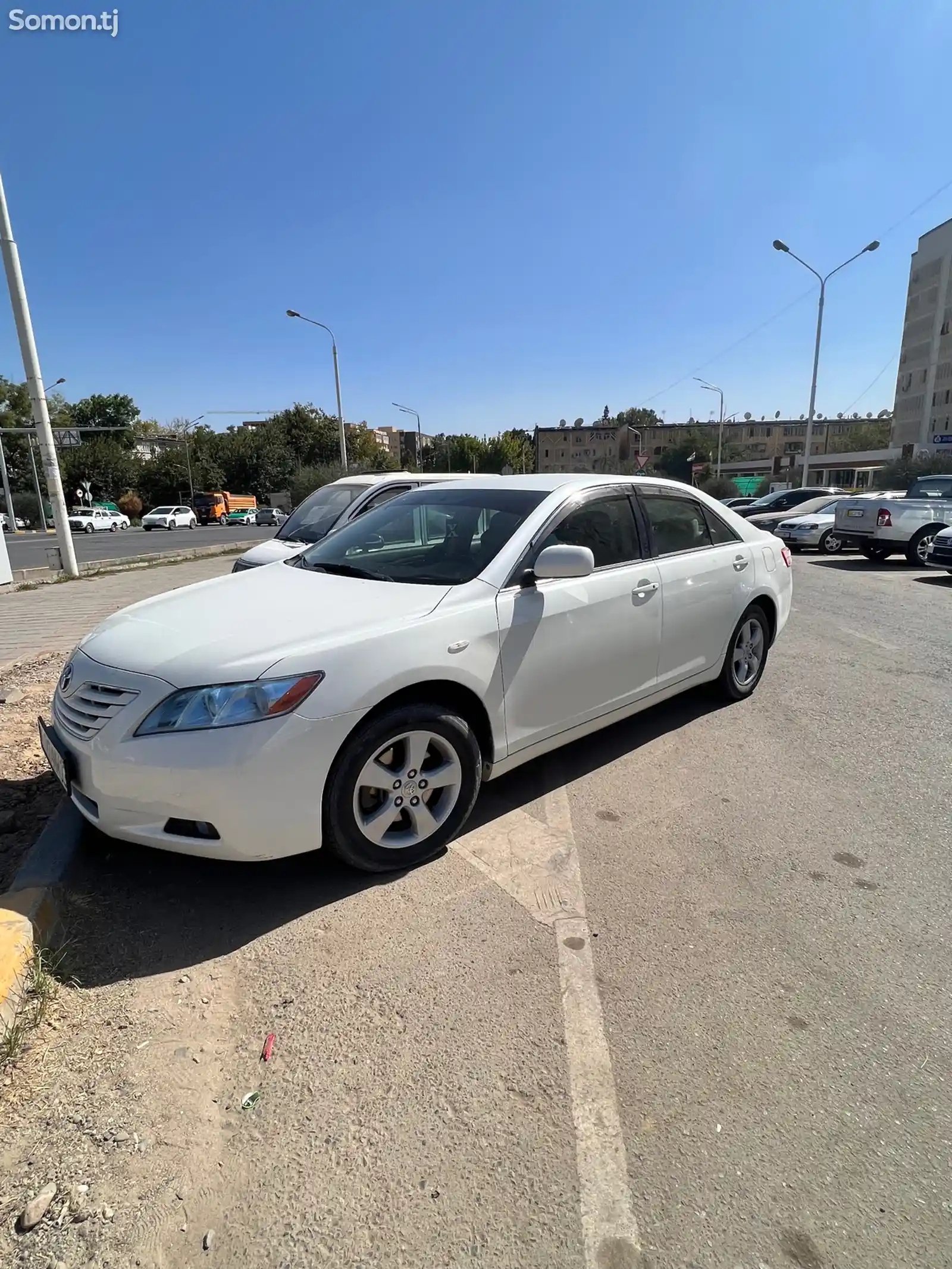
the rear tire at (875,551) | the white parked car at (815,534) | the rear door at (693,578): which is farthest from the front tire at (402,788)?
the white parked car at (815,534)

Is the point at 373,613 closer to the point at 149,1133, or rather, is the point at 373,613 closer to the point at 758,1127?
the point at 149,1133

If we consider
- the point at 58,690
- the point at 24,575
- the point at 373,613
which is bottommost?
the point at 24,575

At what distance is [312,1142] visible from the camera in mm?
1781

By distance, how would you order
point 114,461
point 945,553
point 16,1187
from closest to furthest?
point 16,1187 < point 945,553 < point 114,461

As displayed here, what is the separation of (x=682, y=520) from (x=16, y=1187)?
428 centimetres

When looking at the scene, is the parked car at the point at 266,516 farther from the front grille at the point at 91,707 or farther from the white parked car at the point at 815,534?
the front grille at the point at 91,707

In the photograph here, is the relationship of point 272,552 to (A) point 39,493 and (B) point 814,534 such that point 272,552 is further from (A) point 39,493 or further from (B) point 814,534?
(A) point 39,493

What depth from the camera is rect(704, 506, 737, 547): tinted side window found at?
4.69 meters

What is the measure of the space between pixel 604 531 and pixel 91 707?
8.78 feet

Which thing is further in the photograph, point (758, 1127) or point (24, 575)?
point (24, 575)

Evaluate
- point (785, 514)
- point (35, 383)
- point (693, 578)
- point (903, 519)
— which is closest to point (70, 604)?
point (35, 383)

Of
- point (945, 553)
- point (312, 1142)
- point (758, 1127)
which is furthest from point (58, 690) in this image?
point (945, 553)

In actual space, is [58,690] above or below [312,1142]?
above

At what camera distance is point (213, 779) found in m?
2.42
